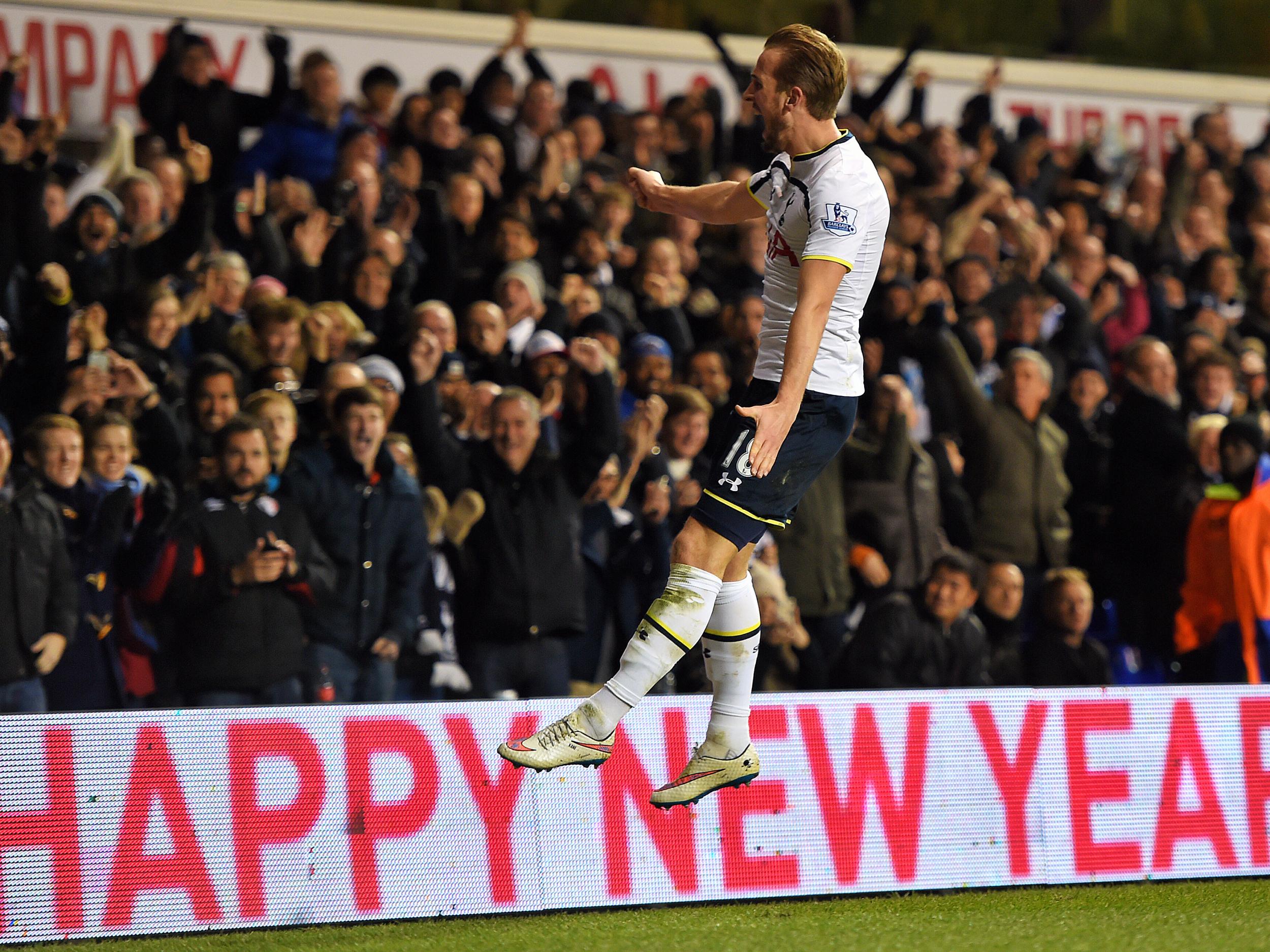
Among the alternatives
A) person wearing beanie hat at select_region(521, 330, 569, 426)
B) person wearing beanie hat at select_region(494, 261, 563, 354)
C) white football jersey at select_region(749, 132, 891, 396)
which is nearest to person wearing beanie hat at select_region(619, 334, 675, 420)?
person wearing beanie hat at select_region(521, 330, 569, 426)

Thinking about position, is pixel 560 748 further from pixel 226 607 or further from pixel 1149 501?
pixel 1149 501

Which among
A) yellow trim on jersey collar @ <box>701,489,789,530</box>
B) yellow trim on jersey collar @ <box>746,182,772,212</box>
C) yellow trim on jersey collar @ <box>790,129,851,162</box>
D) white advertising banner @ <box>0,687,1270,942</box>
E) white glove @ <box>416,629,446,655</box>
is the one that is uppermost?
yellow trim on jersey collar @ <box>790,129,851,162</box>

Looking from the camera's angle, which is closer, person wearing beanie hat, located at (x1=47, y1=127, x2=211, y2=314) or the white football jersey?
the white football jersey

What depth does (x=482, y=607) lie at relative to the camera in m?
7.64

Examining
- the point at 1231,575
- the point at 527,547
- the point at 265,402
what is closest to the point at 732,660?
the point at 527,547

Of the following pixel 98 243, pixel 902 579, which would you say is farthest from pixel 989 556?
pixel 98 243

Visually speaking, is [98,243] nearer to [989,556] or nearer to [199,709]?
[199,709]

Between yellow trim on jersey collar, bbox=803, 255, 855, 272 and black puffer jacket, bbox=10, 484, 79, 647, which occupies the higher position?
yellow trim on jersey collar, bbox=803, 255, 855, 272

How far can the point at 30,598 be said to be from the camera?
678 cm

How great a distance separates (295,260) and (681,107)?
3.87 metres

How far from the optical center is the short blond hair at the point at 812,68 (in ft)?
15.3

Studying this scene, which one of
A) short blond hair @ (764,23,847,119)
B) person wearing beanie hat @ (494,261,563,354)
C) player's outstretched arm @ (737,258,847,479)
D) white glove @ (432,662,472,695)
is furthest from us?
person wearing beanie hat @ (494,261,563,354)

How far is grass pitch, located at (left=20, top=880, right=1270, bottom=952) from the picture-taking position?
527 cm

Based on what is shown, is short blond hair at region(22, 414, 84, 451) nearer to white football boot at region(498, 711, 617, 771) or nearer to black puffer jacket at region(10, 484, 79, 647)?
black puffer jacket at region(10, 484, 79, 647)
